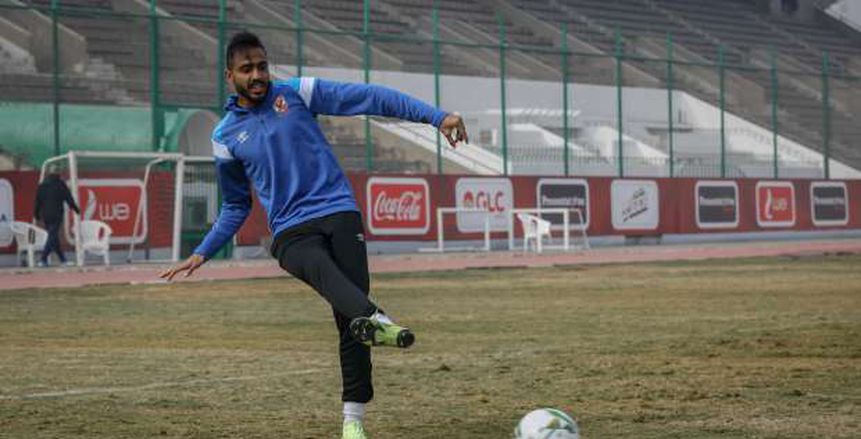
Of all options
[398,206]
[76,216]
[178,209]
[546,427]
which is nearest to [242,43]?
[546,427]

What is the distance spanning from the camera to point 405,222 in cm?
3628

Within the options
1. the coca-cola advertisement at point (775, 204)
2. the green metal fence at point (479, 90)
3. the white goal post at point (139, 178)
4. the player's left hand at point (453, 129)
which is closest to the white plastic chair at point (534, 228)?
the green metal fence at point (479, 90)

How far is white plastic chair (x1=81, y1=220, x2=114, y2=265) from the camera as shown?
30.2m

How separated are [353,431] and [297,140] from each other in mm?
1358

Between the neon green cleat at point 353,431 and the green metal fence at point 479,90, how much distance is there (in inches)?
964

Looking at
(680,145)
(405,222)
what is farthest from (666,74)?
(405,222)

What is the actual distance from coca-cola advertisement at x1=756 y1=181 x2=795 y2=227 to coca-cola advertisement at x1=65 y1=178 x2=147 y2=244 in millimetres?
19229

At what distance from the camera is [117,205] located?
3173 cm

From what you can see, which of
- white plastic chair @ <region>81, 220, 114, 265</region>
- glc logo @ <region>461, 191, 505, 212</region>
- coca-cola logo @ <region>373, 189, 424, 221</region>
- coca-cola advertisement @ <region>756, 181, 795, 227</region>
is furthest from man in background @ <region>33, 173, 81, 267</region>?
coca-cola advertisement @ <region>756, 181, 795, 227</region>

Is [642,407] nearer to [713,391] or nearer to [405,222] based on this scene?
[713,391]

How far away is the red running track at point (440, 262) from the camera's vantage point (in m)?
25.8

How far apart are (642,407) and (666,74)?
36.3 metres

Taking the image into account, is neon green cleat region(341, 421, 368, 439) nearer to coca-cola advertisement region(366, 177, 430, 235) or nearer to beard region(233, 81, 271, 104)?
beard region(233, 81, 271, 104)

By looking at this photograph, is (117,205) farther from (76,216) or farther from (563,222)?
(563,222)
